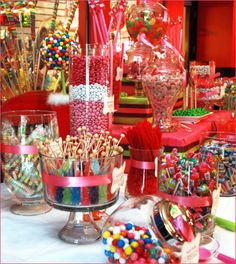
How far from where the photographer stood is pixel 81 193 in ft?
3.57

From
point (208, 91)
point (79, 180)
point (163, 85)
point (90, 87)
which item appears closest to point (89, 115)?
point (90, 87)

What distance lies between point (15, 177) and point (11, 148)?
3.3 inches

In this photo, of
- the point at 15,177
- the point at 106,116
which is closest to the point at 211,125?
the point at 106,116

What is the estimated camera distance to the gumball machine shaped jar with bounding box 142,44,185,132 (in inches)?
72.7

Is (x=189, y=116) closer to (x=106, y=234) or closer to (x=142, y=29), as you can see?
(x=142, y=29)

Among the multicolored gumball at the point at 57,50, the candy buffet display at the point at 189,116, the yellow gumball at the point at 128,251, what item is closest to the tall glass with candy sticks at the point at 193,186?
the yellow gumball at the point at 128,251

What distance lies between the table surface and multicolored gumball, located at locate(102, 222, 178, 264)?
85 millimetres

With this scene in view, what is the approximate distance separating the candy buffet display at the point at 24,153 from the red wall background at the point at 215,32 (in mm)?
6928

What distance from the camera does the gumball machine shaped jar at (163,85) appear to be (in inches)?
72.7

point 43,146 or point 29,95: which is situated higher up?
point 29,95

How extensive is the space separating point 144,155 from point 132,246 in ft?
1.50

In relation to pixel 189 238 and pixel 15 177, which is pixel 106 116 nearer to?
pixel 15 177

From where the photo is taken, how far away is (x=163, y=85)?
1.85m

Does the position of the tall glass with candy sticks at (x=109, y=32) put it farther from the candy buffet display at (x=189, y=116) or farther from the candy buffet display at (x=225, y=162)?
the candy buffet display at (x=225, y=162)
